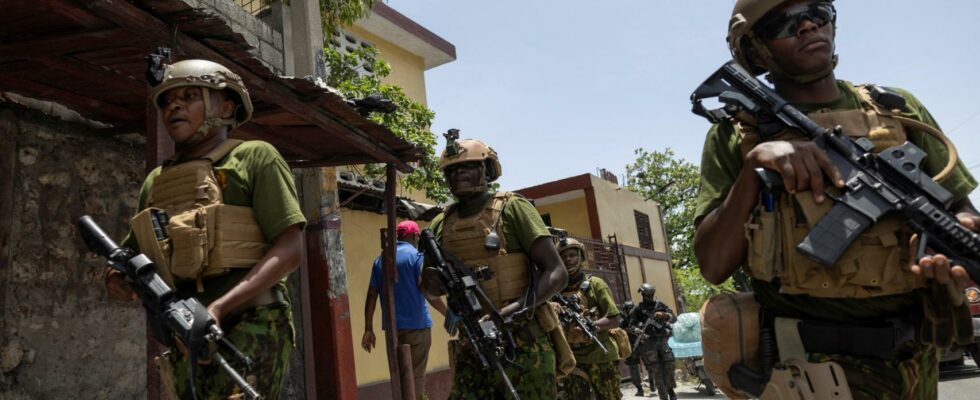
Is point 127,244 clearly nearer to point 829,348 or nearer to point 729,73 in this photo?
point 729,73

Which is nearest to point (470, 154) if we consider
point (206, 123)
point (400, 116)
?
point (206, 123)

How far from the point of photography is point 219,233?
2217mm

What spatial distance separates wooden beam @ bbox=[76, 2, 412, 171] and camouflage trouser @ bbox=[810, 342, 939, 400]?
3.31m

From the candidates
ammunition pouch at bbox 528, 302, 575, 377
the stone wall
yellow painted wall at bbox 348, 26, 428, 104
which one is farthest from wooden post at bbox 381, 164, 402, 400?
yellow painted wall at bbox 348, 26, 428, 104

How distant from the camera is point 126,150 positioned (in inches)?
205

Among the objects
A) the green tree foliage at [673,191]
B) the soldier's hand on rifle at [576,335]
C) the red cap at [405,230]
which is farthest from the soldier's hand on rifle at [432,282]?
the green tree foliage at [673,191]

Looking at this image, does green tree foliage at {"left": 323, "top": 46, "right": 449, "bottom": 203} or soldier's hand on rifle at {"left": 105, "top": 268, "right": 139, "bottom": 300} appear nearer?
soldier's hand on rifle at {"left": 105, "top": 268, "right": 139, "bottom": 300}

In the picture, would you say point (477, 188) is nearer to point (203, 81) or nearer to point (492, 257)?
point (492, 257)

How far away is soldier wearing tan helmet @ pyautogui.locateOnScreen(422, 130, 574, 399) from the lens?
140 inches

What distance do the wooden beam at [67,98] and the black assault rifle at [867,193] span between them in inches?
162

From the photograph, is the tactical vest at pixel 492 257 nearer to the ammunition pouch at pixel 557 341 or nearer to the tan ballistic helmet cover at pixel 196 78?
the ammunition pouch at pixel 557 341

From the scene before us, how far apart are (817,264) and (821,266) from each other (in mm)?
12

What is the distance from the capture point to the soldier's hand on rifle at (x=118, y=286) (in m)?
2.29

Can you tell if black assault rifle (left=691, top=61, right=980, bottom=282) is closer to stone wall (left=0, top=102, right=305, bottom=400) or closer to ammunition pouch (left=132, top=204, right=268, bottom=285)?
ammunition pouch (left=132, top=204, right=268, bottom=285)
